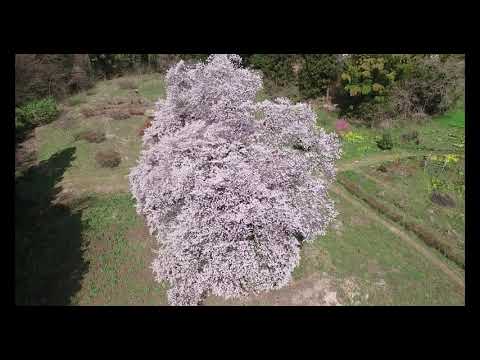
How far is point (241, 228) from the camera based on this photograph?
46.3 feet

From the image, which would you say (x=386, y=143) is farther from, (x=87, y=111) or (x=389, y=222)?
(x=87, y=111)

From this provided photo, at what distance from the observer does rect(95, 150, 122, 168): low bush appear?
2992 cm

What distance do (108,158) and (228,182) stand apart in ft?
66.4

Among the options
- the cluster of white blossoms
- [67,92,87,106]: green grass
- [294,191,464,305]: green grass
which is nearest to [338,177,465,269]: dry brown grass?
[294,191,464,305]: green grass

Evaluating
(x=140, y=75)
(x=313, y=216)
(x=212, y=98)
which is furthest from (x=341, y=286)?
(x=140, y=75)

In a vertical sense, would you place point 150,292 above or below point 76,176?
below

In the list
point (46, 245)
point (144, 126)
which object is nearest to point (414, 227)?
point (46, 245)

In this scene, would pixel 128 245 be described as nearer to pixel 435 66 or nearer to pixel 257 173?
pixel 257 173

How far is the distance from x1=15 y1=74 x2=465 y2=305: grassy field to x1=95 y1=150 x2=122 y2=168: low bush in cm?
63

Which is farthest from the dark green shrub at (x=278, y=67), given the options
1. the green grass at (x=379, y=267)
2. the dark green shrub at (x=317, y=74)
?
the green grass at (x=379, y=267)

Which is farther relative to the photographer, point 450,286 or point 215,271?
point 450,286

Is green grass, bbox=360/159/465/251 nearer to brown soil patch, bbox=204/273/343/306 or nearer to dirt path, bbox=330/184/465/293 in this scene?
dirt path, bbox=330/184/465/293
